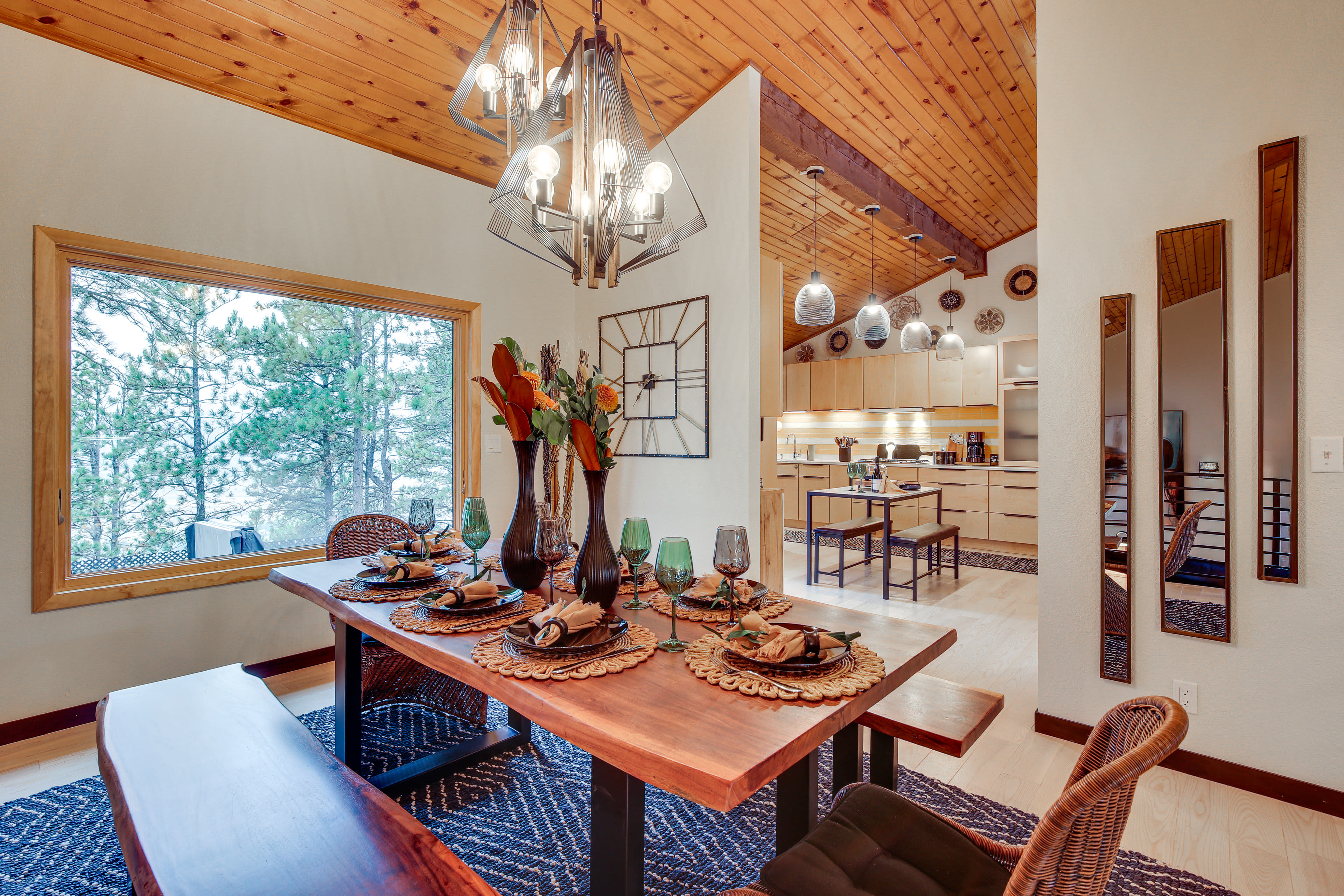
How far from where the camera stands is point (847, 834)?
109 centimetres

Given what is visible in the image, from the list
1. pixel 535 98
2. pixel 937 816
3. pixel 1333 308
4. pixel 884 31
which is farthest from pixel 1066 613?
pixel 884 31

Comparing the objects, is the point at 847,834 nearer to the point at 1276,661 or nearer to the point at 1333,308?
the point at 1276,661

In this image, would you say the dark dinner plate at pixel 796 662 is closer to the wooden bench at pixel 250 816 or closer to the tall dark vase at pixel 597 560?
the tall dark vase at pixel 597 560

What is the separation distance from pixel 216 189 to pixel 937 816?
142 inches

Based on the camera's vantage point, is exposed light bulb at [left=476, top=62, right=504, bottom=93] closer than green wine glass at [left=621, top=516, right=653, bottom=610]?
No

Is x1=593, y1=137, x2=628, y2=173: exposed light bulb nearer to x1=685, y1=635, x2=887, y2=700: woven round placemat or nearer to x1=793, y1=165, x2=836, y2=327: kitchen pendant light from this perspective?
x1=685, y1=635, x2=887, y2=700: woven round placemat

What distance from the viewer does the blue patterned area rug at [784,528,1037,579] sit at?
5570mm

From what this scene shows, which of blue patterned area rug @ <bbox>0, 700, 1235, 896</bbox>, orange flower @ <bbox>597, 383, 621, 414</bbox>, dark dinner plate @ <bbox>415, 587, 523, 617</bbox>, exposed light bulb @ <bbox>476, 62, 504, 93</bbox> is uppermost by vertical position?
exposed light bulb @ <bbox>476, 62, 504, 93</bbox>

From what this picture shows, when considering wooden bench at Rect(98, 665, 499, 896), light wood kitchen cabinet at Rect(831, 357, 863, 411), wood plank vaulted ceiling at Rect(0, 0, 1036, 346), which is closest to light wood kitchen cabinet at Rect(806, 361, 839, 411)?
light wood kitchen cabinet at Rect(831, 357, 863, 411)

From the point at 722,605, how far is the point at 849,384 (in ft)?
21.9

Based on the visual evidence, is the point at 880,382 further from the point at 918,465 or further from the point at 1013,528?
the point at 1013,528

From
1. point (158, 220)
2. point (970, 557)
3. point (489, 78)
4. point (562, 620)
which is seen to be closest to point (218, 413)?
point (158, 220)

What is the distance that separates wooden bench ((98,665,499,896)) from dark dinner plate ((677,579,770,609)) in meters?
0.72

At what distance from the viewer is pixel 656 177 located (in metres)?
1.96
